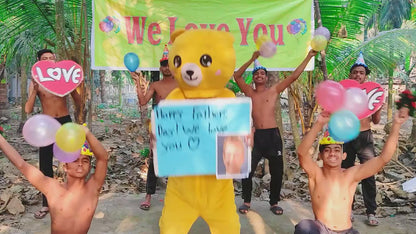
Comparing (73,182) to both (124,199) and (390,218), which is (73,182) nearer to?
(124,199)

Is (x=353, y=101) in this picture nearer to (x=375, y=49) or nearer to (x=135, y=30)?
(x=135, y=30)

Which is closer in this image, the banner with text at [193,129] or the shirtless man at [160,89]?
the banner with text at [193,129]

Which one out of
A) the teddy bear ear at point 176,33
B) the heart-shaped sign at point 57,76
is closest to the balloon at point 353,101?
the teddy bear ear at point 176,33

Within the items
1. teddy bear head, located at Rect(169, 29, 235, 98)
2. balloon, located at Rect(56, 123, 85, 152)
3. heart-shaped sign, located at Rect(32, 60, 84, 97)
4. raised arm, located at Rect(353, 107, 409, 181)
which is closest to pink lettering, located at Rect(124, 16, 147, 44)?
heart-shaped sign, located at Rect(32, 60, 84, 97)

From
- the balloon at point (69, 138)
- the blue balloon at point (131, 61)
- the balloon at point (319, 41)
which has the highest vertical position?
the balloon at point (319, 41)

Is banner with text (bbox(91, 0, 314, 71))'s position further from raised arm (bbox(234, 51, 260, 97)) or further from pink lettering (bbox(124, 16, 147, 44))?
raised arm (bbox(234, 51, 260, 97))

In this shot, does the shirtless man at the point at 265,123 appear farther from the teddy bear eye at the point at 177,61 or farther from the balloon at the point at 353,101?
the balloon at the point at 353,101

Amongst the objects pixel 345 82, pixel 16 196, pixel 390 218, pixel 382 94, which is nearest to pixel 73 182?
pixel 16 196

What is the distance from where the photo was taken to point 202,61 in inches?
94.5

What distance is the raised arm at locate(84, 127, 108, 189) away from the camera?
2235mm

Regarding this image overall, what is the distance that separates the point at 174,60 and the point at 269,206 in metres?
2.34

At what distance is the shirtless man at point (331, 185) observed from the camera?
2449 millimetres

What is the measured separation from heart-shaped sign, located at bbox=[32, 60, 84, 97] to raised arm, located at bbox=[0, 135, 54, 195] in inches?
36.5

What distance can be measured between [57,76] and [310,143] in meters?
2.18
